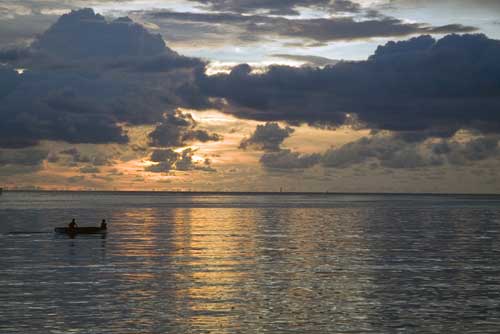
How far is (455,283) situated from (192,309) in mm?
24225

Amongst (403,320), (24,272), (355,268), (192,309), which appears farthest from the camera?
(355,268)

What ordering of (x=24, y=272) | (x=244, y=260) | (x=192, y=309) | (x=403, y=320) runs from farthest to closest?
(x=244, y=260)
(x=24, y=272)
(x=192, y=309)
(x=403, y=320)

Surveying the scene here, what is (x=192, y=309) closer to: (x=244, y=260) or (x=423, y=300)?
(x=423, y=300)

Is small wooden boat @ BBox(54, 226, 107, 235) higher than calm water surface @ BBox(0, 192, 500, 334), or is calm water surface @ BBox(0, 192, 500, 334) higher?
calm water surface @ BBox(0, 192, 500, 334)

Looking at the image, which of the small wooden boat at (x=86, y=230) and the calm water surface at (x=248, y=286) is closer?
the calm water surface at (x=248, y=286)

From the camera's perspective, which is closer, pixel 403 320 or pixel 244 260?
pixel 403 320

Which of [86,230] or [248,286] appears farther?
[86,230]

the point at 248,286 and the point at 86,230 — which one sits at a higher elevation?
the point at 248,286

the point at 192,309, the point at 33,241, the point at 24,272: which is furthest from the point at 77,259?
the point at 192,309

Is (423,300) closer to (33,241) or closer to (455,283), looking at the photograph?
(455,283)

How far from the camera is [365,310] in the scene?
1865 inches

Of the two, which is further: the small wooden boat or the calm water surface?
the small wooden boat

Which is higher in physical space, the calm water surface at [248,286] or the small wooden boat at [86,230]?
the calm water surface at [248,286]

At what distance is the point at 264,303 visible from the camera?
49.7 meters
